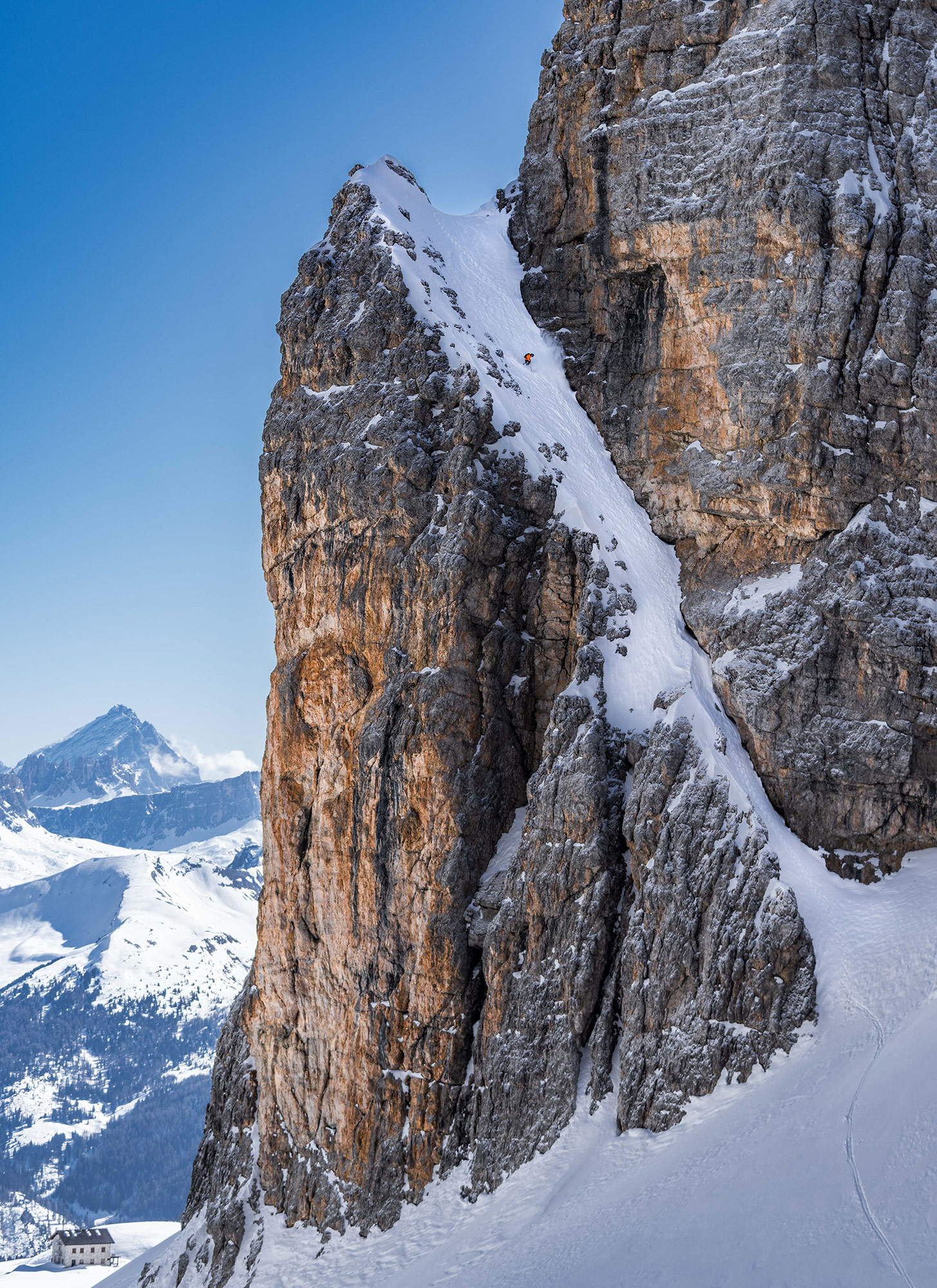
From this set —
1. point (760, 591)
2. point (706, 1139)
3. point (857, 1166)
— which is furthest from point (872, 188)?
point (706, 1139)

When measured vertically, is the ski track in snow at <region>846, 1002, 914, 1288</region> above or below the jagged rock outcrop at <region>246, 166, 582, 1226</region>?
below

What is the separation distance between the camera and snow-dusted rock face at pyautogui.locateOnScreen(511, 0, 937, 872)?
1521 inches

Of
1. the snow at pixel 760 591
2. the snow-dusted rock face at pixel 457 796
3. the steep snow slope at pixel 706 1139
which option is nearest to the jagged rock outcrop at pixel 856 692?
the snow at pixel 760 591

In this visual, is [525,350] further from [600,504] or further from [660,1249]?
[660,1249]

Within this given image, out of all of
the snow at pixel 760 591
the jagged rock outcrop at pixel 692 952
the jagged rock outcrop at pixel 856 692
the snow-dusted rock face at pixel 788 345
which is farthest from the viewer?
the snow at pixel 760 591

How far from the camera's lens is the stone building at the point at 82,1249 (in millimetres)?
128500

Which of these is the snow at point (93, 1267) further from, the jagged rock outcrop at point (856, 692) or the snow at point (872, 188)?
the snow at point (872, 188)

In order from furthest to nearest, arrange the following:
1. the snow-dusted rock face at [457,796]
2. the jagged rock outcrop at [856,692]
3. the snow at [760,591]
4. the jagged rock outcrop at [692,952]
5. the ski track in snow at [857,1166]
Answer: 1. the snow at [760,591]
2. the jagged rock outcrop at [856,692]
3. the snow-dusted rock face at [457,796]
4. the jagged rock outcrop at [692,952]
5. the ski track in snow at [857,1166]

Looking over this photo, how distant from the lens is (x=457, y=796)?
41.8m

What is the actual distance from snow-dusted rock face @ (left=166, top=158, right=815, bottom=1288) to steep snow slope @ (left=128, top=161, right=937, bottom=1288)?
1.05 feet

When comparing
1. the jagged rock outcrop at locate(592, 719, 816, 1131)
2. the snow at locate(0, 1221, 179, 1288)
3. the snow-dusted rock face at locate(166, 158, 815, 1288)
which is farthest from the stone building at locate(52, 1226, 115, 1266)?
the jagged rock outcrop at locate(592, 719, 816, 1131)

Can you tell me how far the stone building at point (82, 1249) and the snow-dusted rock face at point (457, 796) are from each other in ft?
304

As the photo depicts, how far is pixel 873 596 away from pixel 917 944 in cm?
1223

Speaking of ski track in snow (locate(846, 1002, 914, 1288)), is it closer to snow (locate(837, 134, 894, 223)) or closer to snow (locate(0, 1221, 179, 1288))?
snow (locate(837, 134, 894, 223))
